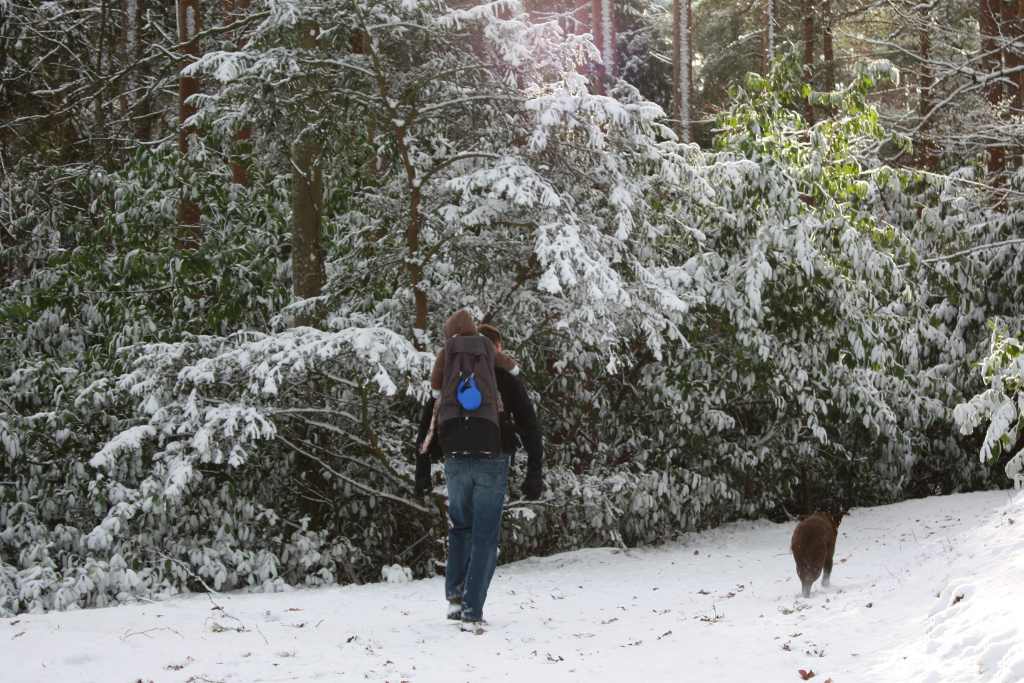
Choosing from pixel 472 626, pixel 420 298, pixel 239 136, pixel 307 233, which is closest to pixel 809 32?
pixel 239 136

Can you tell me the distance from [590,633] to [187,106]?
9.09 meters

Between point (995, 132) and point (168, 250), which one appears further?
point (995, 132)

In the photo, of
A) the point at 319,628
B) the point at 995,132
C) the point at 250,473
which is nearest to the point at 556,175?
the point at 250,473

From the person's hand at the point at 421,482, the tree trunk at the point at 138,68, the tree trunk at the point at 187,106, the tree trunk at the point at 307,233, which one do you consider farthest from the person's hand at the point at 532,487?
the tree trunk at the point at 138,68

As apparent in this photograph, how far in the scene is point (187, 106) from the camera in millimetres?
11898

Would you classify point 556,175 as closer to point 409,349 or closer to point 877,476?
point 409,349

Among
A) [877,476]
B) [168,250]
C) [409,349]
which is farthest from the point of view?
[877,476]

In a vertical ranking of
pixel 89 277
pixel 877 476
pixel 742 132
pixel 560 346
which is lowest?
pixel 877 476

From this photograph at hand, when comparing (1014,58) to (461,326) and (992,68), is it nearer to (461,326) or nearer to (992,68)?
(992,68)

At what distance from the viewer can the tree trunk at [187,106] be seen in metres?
10.4

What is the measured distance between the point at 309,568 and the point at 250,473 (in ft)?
3.78

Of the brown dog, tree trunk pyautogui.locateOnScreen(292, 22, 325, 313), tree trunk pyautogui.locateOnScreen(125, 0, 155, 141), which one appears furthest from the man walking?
tree trunk pyautogui.locateOnScreen(125, 0, 155, 141)

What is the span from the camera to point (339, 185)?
10.2 metres

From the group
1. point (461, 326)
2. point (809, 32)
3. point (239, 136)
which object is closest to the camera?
point (461, 326)
